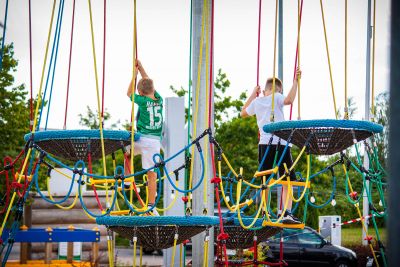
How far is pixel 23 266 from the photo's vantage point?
10.3 m

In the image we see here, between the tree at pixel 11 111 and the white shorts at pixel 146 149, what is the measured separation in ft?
38.1

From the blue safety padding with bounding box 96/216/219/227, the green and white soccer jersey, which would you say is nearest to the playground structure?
the blue safety padding with bounding box 96/216/219/227

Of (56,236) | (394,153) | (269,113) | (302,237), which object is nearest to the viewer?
(394,153)

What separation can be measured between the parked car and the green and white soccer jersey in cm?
1041

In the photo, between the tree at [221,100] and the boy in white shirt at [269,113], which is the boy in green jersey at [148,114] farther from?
the tree at [221,100]

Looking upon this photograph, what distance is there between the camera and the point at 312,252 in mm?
16172

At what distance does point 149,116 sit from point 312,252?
431 inches

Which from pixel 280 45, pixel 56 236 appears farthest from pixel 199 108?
pixel 56 236

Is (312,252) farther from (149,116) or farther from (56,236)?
(149,116)

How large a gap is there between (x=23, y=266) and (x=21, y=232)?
1.88ft

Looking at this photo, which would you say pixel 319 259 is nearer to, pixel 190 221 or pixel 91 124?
pixel 190 221

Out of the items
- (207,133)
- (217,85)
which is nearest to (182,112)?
(207,133)

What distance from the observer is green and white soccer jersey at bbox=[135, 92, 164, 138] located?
6082mm

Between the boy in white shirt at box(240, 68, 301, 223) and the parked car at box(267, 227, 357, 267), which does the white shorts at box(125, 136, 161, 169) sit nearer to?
the boy in white shirt at box(240, 68, 301, 223)
